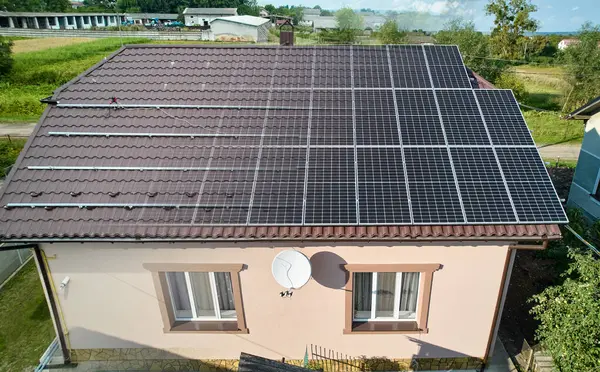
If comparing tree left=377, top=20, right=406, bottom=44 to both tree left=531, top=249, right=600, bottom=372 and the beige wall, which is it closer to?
the beige wall

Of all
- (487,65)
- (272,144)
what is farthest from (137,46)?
(487,65)

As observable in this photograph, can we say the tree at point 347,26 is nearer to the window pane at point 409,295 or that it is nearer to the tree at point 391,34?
the tree at point 391,34

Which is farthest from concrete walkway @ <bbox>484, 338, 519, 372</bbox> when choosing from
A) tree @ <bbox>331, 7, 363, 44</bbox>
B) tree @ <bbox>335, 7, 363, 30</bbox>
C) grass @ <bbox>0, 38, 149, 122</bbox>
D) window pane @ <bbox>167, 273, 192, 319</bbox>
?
tree @ <bbox>335, 7, 363, 30</bbox>

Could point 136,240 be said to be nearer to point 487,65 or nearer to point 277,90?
point 277,90

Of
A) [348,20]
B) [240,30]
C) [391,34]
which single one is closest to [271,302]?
[391,34]

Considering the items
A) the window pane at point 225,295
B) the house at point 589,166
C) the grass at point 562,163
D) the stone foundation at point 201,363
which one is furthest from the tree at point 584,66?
the window pane at point 225,295
